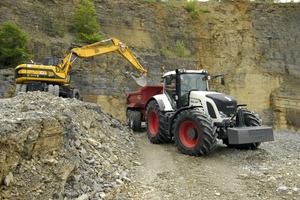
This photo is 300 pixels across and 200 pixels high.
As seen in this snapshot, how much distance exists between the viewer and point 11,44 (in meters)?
17.0

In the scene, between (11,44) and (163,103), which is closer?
(163,103)

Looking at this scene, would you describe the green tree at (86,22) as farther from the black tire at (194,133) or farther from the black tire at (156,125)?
the black tire at (194,133)

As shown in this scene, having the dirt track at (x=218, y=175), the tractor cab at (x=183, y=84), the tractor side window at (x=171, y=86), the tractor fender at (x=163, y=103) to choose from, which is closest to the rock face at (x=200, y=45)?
the tractor fender at (x=163, y=103)

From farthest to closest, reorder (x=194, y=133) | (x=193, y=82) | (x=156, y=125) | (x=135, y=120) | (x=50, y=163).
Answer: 1. (x=135, y=120)
2. (x=156, y=125)
3. (x=193, y=82)
4. (x=194, y=133)
5. (x=50, y=163)

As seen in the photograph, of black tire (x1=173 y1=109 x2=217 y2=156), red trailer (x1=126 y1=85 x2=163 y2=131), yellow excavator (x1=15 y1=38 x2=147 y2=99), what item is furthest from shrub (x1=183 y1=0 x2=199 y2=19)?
black tire (x1=173 y1=109 x2=217 y2=156)

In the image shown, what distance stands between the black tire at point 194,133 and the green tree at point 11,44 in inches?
459

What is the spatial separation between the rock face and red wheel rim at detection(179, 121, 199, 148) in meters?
10.6

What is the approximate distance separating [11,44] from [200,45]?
13010 millimetres

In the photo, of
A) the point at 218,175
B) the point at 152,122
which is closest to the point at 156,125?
the point at 152,122

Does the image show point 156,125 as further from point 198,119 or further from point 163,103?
point 198,119

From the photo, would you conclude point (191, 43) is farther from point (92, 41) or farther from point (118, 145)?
point (118, 145)

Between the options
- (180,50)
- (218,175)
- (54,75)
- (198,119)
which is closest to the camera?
(218,175)

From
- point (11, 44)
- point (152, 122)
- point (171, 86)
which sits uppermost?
point (11, 44)

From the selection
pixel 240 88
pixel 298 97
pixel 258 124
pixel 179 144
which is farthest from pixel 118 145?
pixel 298 97
